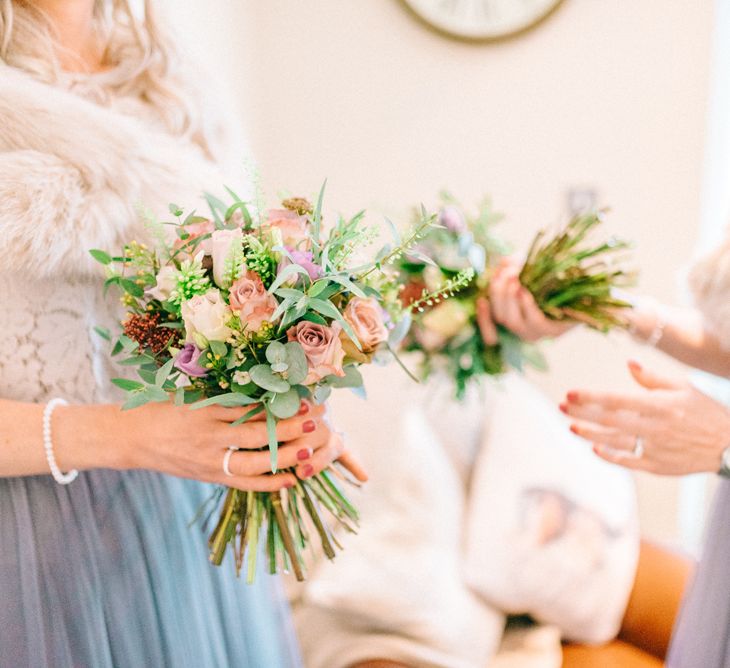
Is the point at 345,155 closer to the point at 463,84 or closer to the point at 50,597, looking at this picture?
the point at 463,84

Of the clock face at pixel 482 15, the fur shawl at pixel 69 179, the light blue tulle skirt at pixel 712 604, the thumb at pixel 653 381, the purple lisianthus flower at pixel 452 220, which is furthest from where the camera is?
the clock face at pixel 482 15

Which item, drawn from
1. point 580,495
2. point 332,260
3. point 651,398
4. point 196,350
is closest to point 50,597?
point 196,350

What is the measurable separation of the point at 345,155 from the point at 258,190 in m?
1.34

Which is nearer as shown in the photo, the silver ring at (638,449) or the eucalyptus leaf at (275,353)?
the eucalyptus leaf at (275,353)

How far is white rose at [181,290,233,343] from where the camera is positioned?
0.66 meters

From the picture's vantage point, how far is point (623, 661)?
1.50m

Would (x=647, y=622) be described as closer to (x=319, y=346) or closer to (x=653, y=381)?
(x=653, y=381)

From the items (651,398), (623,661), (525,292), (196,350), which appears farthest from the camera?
(623,661)

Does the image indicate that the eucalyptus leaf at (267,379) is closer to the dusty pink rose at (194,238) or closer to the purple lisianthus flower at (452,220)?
the dusty pink rose at (194,238)

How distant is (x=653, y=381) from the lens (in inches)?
39.0

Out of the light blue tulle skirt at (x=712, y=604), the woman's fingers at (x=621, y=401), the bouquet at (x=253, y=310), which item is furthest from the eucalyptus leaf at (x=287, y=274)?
the light blue tulle skirt at (x=712, y=604)

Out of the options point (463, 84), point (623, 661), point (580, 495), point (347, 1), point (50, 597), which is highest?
point (347, 1)

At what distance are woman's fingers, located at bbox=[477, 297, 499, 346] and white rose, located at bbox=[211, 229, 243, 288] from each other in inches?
25.9

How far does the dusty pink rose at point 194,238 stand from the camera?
0.72 meters
